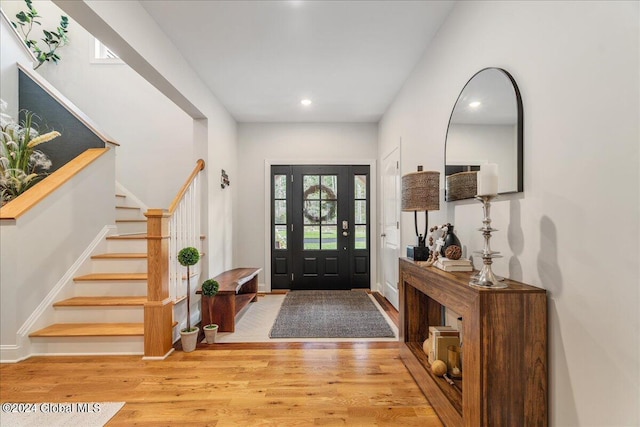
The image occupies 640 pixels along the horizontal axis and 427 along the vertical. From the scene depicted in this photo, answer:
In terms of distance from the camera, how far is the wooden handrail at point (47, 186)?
8.27 feet

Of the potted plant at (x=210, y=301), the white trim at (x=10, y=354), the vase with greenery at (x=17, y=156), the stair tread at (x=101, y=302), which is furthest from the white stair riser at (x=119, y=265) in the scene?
the vase with greenery at (x=17, y=156)

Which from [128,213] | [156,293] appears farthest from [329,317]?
[128,213]

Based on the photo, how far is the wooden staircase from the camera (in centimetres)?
253

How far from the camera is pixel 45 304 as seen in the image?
2670 mm

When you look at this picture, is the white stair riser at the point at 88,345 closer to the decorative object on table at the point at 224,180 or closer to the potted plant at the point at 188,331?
the potted plant at the point at 188,331

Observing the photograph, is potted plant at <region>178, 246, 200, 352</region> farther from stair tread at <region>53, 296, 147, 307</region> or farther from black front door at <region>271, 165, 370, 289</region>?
black front door at <region>271, 165, 370, 289</region>

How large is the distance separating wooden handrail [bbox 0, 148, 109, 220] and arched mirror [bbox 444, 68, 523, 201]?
3.42 metres

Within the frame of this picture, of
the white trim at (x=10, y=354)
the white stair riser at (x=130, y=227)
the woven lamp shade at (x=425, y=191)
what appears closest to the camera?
the woven lamp shade at (x=425, y=191)

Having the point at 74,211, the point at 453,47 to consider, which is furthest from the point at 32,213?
the point at 453,47

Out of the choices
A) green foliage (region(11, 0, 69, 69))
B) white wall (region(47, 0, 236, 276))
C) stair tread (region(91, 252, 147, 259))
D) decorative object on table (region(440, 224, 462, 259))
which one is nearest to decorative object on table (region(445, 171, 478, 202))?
decorative object on table (region(440, 224, 462, 259))

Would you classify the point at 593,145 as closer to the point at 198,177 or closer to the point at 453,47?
the point at 453,47

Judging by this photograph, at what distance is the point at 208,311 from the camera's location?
306cm

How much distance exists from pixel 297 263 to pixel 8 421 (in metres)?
3.55

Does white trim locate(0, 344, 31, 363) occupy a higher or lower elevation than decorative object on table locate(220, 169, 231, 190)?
lower
